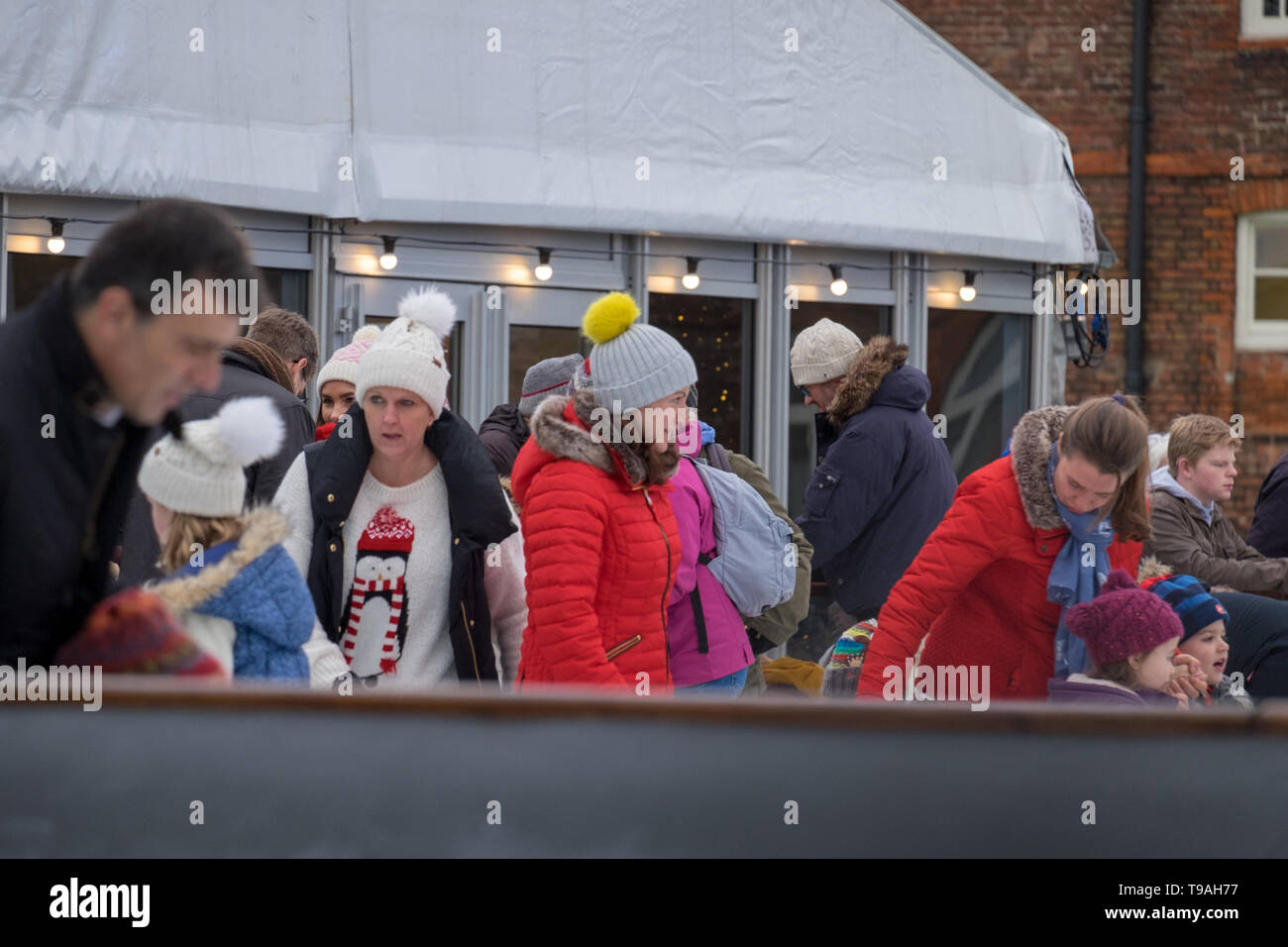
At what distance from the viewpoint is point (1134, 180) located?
14133 millimetres

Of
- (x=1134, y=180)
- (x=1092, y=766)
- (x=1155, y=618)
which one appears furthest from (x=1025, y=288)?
(x=1092, y=766)

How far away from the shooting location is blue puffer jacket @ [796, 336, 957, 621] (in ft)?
19.1

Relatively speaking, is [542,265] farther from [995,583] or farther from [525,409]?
[995,583]

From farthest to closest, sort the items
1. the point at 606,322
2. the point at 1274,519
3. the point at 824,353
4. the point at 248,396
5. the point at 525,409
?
the point at 1274,519 < the point at 824,353 < the point at 525,409 < the point at 248,396 < the point at 606,322

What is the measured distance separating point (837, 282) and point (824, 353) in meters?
3.35

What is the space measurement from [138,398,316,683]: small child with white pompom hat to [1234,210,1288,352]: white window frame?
12350 millimetres

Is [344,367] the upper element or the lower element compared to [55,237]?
lower

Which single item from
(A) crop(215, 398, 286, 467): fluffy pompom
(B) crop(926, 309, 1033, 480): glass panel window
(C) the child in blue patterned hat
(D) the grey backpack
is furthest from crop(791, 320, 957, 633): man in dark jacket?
(B) crop(926, 309, 1033, 480): glass panel window

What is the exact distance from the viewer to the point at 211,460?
10.6ft

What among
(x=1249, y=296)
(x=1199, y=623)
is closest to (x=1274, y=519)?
(x=1199, y=623)

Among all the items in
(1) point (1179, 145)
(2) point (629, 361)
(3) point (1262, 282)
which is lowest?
(2) point (629, 361)

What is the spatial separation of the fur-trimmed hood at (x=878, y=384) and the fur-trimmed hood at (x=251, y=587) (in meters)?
3.02

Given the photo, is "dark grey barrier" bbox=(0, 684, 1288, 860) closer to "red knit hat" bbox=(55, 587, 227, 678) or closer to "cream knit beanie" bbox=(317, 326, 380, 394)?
"red knit hat" bbox=(55, 587, 227, 678)

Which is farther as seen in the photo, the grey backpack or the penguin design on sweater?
the grey backpack
